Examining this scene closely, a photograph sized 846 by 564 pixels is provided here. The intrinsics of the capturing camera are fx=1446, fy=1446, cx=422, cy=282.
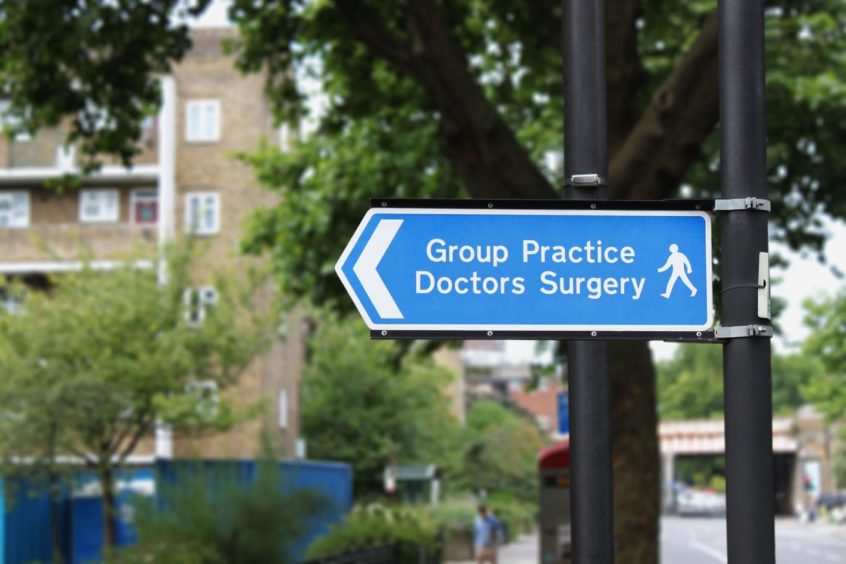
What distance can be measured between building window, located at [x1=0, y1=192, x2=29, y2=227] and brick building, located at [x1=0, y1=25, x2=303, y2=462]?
0.03m

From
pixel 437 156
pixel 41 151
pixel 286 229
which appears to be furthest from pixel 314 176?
pixel 41 151

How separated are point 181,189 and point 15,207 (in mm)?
5683

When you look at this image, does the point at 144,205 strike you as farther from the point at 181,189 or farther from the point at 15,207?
the point at 15,207

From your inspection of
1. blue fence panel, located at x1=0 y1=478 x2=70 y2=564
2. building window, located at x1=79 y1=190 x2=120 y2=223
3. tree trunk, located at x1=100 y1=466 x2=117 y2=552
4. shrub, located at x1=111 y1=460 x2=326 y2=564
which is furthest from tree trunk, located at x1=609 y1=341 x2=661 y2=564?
building window, located at x1=79 y1=190 x2=120 y2=223

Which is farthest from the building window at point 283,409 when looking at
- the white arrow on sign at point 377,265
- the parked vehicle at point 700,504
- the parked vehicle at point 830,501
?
the parked vehicle at point 830,501

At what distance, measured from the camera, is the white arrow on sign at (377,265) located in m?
3.88

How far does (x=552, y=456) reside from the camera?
21641 mm

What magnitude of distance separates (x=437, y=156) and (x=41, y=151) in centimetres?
2522

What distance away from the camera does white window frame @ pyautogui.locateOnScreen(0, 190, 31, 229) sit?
43500 mm

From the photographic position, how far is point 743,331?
12.7 feet

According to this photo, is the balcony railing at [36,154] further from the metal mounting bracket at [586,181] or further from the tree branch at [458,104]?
the metal mounting bracket at [586,181]

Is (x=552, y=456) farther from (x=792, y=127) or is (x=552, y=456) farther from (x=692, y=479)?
(x=692, y=479)

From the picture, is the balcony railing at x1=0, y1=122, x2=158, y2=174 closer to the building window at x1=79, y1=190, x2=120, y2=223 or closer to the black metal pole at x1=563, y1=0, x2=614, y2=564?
the building window at x1=79, y1=190, x2=120, y2=223

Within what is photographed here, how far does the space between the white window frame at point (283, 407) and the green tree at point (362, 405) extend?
8.49 ft
